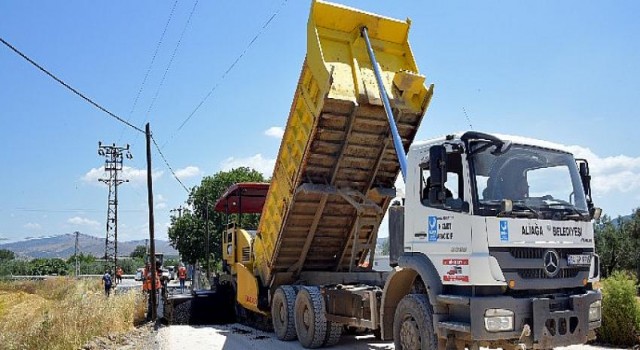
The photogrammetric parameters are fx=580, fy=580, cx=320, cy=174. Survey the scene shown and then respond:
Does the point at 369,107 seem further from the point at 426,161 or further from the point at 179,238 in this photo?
the point at 179,238

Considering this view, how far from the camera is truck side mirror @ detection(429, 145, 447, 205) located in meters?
6.32

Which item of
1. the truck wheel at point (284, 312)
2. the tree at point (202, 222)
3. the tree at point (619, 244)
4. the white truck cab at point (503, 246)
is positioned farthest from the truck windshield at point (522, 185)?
the tree at point (202, 222)

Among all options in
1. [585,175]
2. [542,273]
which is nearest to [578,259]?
[542,273]

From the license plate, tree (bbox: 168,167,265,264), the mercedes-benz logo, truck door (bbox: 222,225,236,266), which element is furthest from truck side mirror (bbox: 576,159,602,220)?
tree (bbox: 168,167,265,264)

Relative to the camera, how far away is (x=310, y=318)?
1002 cm

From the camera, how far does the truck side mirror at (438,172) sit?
632 cm

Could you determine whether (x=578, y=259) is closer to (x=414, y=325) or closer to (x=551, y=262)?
(x=551, y=262)

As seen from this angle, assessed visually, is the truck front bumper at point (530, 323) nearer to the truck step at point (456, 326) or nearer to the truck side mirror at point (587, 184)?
the truck step at point (456, 326)

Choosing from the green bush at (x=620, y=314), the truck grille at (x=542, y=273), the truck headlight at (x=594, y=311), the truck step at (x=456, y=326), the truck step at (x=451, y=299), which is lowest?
the green bush at (x=620, y=314)

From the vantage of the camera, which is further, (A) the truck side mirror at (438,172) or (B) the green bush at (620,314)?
(B) the green bush at (620,314)

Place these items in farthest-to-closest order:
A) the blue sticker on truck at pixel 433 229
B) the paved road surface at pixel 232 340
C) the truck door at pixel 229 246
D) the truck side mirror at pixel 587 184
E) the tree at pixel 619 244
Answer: the tree at pixel 619 244 → the truck door at pixel 229 246 → the paved road surface at pixel 232 340 → the truck side mirror at pixel 587 184 → the blue sticker on truck at pixel 433 229

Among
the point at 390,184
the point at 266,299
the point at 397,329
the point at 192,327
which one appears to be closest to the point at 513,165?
the point at 397,329

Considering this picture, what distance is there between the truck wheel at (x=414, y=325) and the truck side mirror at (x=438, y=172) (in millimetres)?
1220

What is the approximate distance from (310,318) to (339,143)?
10.0 ft
